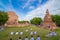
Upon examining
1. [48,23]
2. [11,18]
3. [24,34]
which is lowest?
[24,34]

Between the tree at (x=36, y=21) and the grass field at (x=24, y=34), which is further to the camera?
the tree at (x=36, y=21)

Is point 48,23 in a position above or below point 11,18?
below

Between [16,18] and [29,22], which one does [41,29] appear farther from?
[16,18]

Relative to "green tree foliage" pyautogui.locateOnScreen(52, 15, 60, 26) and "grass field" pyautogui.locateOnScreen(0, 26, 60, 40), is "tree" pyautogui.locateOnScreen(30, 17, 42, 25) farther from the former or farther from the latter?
"green tree foliage" pyautogui.locateOnScreen(52, 15, 60, 26)

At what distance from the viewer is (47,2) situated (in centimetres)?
409

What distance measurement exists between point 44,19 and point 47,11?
0.21 meters

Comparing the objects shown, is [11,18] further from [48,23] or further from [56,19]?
[56,19]

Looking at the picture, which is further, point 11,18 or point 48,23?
point 48,23

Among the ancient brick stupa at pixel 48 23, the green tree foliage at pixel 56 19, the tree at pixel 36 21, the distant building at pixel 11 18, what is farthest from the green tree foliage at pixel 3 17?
the green tree foliage at pixel 56 19

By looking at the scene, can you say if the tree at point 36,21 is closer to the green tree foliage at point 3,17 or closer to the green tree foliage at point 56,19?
the green tree foliage at point 56,19

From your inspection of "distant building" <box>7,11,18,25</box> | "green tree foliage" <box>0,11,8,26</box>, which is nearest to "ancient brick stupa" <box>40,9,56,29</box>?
"distant building" <box>7,11,18,25</box>

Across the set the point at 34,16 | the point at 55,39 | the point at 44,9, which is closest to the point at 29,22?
the point at 34,16

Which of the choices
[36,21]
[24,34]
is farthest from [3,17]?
[36,21]

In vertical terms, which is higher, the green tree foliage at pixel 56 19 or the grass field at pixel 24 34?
the green tree foliage at pixel 56 19
